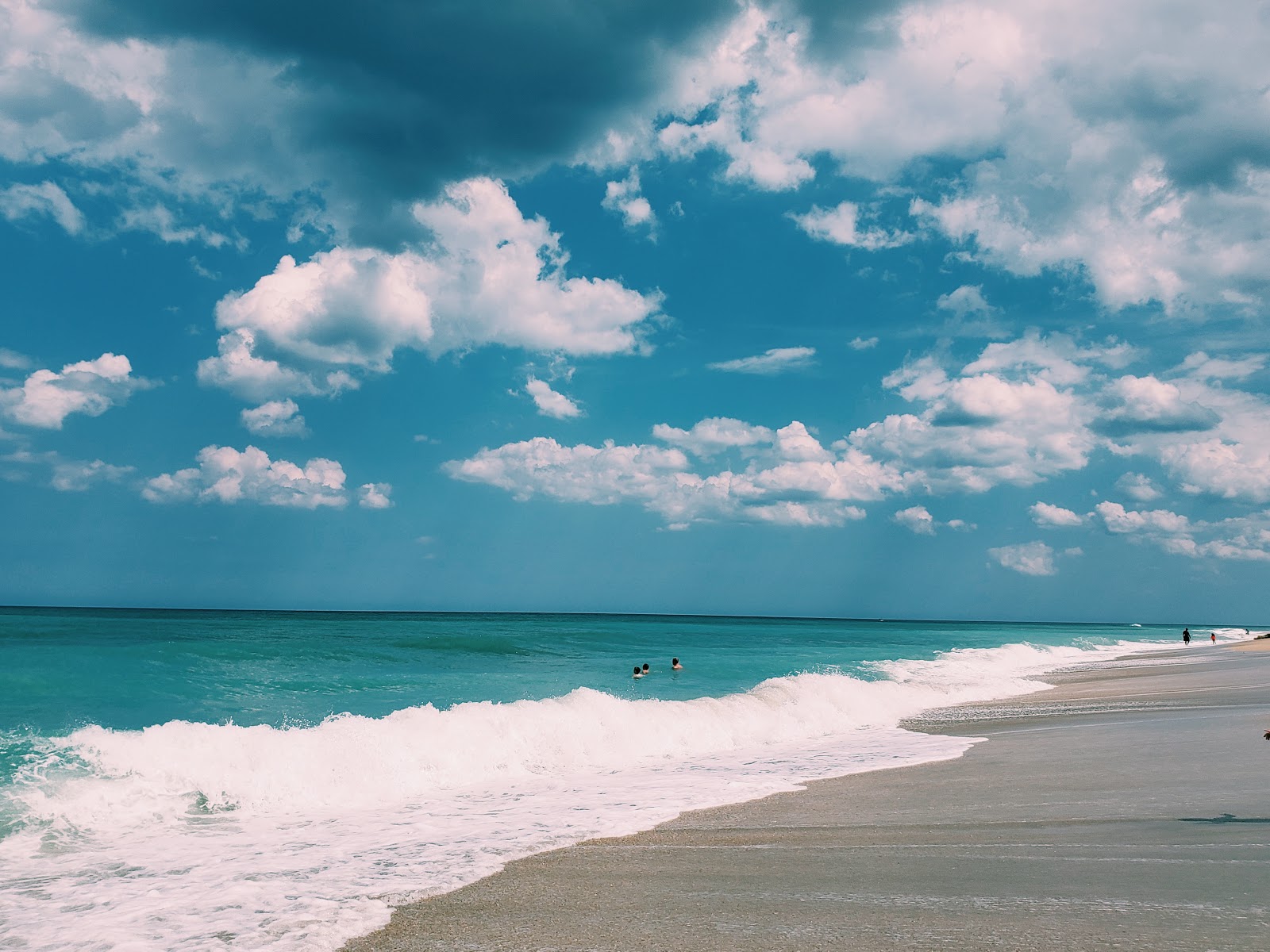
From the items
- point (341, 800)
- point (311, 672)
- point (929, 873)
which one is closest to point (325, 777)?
point (341, 800)

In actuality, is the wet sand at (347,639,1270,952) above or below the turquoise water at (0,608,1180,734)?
above

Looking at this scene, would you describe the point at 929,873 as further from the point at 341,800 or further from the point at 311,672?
the point at 311,672

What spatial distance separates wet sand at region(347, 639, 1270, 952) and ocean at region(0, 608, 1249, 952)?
3.25 feet

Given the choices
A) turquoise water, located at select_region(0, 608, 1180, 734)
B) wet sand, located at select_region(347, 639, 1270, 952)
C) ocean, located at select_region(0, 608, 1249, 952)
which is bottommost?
turquoise water, located at select_region(0, 608, 1180, 734)

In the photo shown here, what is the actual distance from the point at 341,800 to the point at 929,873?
31.2ft

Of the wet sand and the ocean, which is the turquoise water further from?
the wet sand

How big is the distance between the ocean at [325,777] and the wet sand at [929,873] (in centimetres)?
99

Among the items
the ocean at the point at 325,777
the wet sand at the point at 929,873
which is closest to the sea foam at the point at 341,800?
the ocean at the point at 325,777

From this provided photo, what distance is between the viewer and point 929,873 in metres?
7.37

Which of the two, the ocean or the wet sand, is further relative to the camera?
the ocean

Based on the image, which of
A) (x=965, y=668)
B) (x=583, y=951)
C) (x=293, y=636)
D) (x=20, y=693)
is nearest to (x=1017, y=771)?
(x=583, y=951)

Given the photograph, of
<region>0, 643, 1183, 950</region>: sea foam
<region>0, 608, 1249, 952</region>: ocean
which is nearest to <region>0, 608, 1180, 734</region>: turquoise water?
<region>0, 608, 1249, 952</region>: ocean

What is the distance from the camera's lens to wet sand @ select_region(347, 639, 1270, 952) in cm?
584

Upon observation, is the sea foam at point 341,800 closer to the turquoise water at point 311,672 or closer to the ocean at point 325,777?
the ocean at point 325,777
